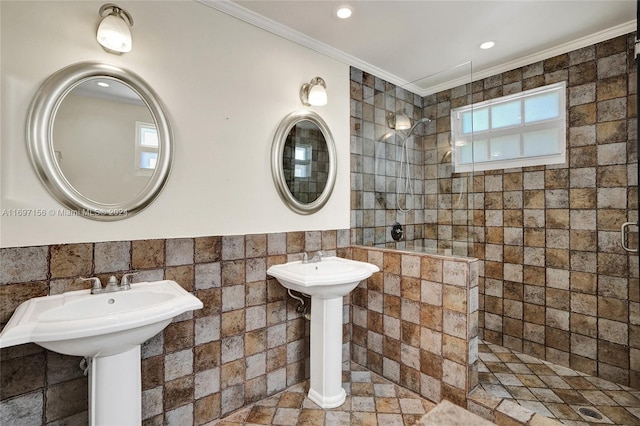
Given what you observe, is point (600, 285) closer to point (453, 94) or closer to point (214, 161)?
point (453, 94)

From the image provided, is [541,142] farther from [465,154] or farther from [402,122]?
[402,122]

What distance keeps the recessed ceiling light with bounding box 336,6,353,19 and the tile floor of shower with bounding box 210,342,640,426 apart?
2528mm

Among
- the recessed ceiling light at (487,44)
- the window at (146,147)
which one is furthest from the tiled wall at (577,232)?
the window at (146,147)

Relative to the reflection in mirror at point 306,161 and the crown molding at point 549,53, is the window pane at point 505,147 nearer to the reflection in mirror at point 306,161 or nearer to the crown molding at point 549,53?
the crown molding at point 549,53

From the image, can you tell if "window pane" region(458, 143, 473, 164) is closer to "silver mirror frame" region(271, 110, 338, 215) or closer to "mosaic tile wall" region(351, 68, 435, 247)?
"mosaic tile wall" region(351, 68, 435, 247)

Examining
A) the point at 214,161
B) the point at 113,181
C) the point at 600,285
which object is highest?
the point at 214,161

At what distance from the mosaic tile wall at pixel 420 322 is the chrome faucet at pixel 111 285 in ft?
5.44

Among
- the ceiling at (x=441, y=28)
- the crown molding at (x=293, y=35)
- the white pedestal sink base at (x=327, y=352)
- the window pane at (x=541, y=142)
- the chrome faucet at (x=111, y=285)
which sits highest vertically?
the ceiling at (x=441, y=28)

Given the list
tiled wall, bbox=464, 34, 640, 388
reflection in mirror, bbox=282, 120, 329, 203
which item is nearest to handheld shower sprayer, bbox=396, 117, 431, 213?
reflection in mirror, bbox=282, 120, 329, 203

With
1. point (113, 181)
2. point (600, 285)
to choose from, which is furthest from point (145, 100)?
point (600, 285)

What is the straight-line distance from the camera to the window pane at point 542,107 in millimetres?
2525

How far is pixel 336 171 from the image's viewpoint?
2557 mm

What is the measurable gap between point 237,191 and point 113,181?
668 millimetres

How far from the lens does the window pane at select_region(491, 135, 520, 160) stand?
274 cm
